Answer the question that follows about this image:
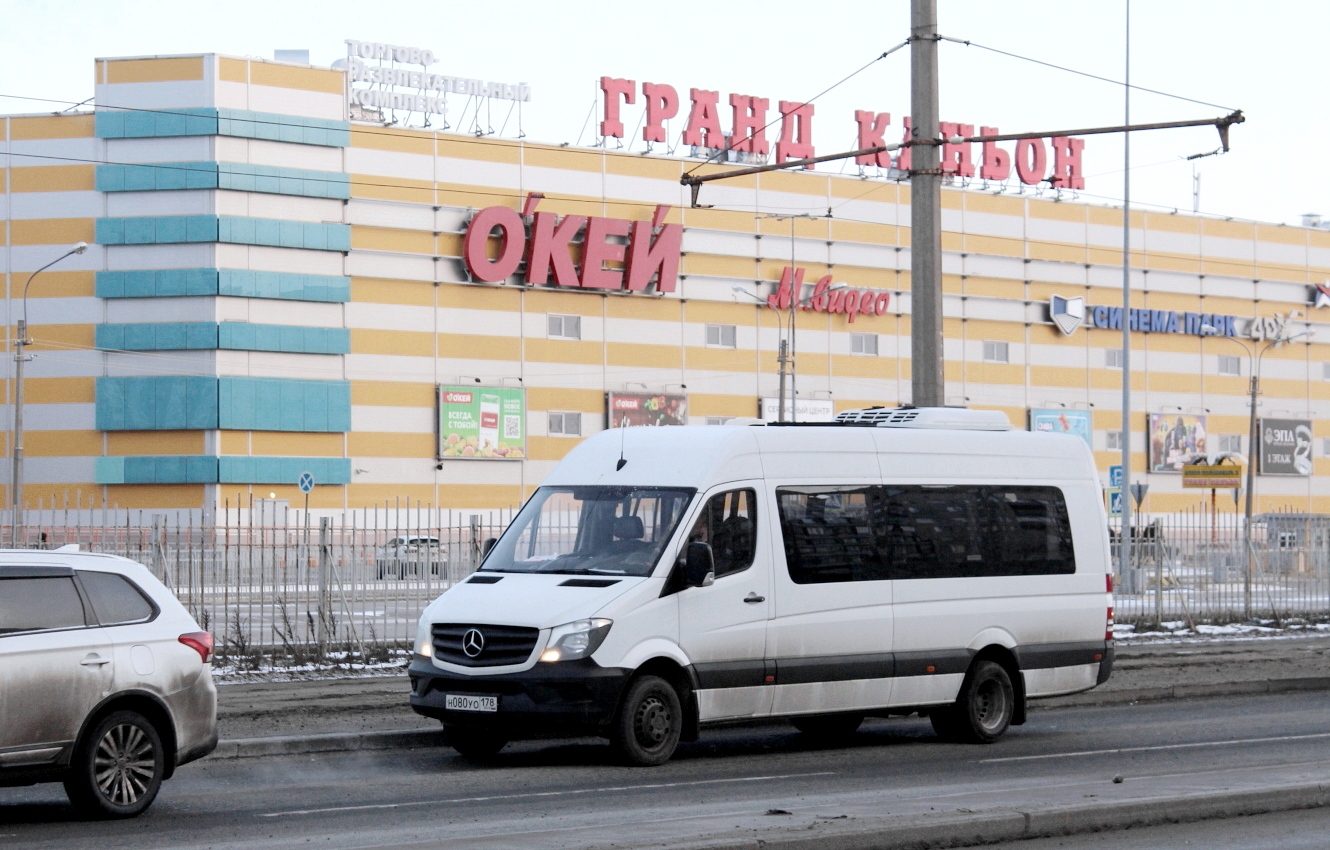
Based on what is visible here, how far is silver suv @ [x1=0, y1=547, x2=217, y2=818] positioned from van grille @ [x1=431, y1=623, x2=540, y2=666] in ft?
7.47

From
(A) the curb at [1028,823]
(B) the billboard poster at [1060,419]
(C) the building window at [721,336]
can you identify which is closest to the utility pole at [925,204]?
(A) the curb at [1028,823]

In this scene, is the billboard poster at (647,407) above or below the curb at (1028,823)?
above

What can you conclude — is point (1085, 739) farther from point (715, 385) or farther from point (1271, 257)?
point (1271, 257)

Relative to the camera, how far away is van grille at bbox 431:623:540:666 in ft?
40.2

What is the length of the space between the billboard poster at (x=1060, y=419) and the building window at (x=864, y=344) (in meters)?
7.79

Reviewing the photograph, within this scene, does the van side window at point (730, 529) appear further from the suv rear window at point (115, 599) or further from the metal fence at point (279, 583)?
the metal fence at point (279, 583)

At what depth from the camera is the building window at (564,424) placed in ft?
202

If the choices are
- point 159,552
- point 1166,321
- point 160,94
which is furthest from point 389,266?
point 159,552

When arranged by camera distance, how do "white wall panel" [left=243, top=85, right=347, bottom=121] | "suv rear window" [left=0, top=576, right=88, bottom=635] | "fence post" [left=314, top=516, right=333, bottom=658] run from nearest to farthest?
"suv rear window" [left=0, top=576, right=88, bottom=635]
"fence post" [left=314, top=516, right=333, bottom=658]
"white wall panel" [left=243, top=85, right=347, bottom=121]

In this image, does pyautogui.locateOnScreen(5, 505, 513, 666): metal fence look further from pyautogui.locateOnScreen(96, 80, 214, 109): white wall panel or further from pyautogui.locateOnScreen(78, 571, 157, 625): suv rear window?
pyautogui.locateOnScreen(96, 80, 214, 109): white wall panel

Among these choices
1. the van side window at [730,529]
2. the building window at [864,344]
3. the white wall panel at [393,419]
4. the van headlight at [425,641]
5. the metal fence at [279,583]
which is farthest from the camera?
the building window at [864,344]

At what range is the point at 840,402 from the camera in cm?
6769

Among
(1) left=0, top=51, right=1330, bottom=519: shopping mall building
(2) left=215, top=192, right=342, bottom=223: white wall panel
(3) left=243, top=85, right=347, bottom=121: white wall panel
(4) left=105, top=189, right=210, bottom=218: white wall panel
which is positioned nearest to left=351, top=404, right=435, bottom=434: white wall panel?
(1) left=0, top=51, right=1330, bottom=519: shopping mall building

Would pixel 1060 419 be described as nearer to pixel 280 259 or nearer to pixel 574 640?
pixel 280 259
